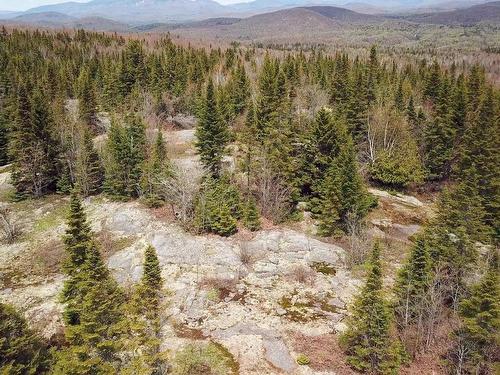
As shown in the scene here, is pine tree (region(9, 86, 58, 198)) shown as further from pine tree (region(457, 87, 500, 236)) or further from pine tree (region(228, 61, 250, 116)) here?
pine tree (region(457, 87, 500, 236))

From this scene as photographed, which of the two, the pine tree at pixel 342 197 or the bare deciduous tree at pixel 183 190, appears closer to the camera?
the bare deciduous tree at pixel 183 190

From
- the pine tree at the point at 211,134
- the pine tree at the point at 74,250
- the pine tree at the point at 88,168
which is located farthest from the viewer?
the pine tree at the point at 211,134

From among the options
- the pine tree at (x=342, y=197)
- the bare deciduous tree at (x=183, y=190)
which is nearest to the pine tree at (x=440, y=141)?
the pine tree at (x=342, y=197)

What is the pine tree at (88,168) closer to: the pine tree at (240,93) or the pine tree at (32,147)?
the pine tree at (32,147)

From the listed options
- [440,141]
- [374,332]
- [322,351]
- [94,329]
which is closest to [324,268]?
[322,351]

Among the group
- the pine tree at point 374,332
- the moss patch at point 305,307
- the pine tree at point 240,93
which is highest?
the pine tree at point 240,93

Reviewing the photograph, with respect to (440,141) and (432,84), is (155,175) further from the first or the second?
(432,84)

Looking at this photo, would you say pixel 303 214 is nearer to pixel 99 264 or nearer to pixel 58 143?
pixel 99 264
